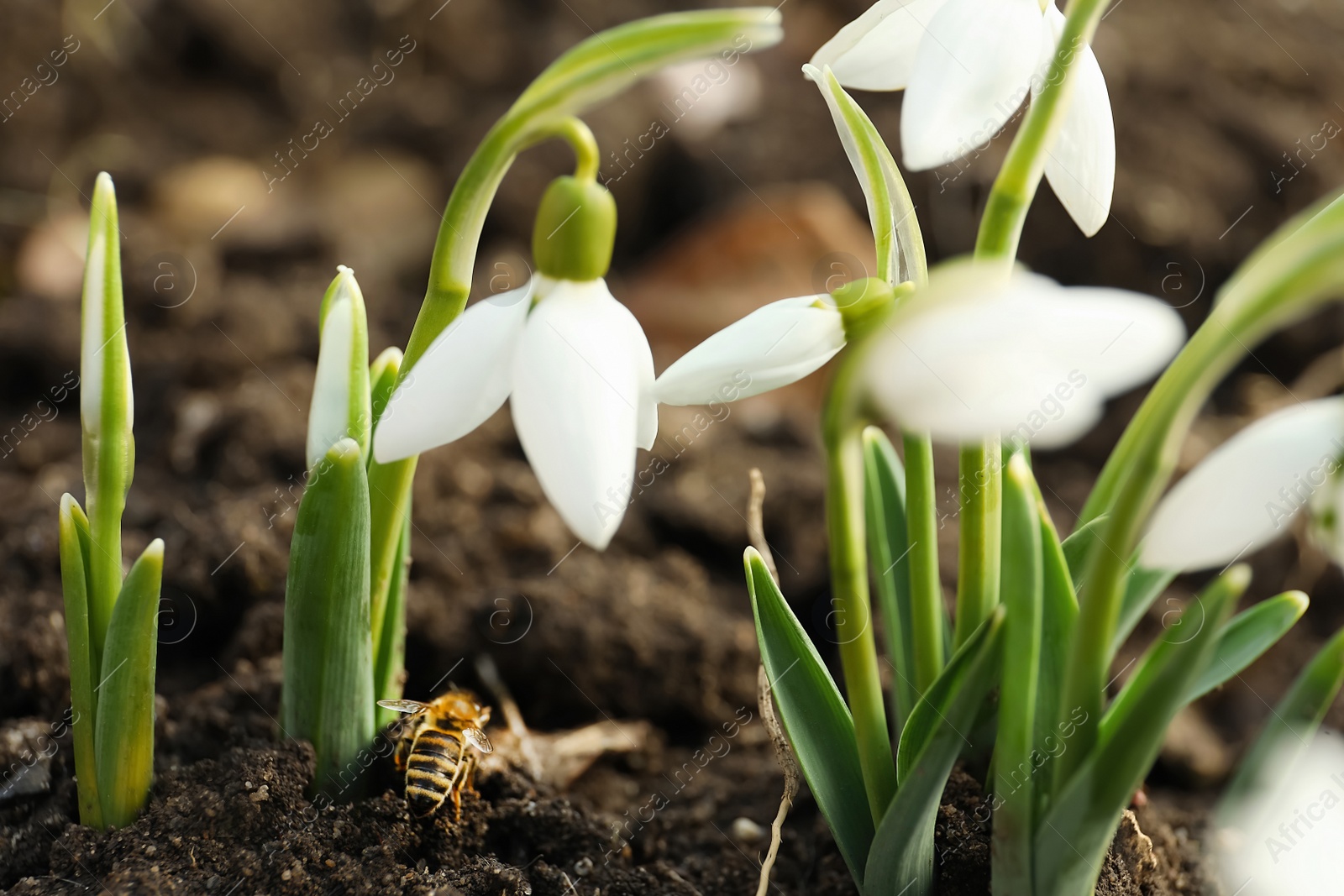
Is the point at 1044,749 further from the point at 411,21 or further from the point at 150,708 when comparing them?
the point at 411,21

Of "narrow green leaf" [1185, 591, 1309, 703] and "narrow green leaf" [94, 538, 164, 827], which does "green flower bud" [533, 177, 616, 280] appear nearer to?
"narrow green leaf" [94, 538, 164, 827]

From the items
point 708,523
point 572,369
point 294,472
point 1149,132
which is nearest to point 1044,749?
point 572,369

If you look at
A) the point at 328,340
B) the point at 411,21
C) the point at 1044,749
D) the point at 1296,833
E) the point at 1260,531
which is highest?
the point at 411,21

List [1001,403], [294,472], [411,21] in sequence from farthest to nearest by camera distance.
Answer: [411,21]
[294,472]
[1001,403]

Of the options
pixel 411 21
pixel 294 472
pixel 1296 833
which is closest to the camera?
pixel 1296 833

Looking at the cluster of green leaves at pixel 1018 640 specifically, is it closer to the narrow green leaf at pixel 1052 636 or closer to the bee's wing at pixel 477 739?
the narrow green leaf at pixel 1052 636

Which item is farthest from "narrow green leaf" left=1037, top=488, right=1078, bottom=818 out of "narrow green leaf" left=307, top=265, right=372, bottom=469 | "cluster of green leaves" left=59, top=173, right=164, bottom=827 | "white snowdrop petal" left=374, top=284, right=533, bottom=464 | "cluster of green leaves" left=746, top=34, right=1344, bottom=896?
"cluster of green leaves" left=59, top=173, right=164, bottom=827

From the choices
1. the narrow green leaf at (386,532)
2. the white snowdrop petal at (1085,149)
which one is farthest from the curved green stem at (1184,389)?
the narrow green leaf at (386,532)
